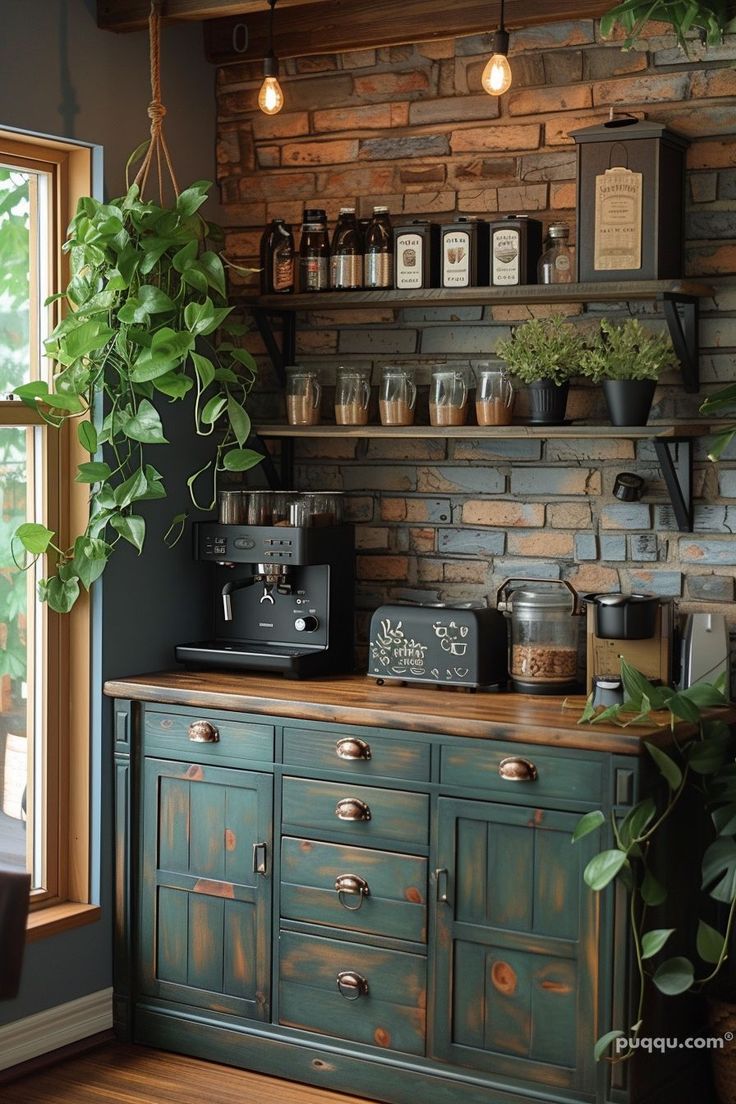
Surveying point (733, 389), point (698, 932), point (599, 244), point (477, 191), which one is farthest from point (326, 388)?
point (698, 932)

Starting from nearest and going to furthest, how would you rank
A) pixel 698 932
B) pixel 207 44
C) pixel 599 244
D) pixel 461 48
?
pixel 698 932, pixel 599 244, pixel 461 48, pixel 207 44

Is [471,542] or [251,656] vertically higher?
[471,542]

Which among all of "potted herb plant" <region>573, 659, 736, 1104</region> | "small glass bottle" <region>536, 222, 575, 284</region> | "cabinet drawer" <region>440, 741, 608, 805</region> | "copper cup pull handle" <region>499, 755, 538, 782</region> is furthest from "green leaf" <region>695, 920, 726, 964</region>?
"small glass bottle" <region>536, 222, 575, 284</region>

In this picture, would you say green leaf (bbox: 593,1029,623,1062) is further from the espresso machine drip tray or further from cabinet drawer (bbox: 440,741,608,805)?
the espresso machine drip tray

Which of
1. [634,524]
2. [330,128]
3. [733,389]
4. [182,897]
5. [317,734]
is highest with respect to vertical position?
[330,128]

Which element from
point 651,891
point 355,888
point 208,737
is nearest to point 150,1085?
point 355,888

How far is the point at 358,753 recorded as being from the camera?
3.47m

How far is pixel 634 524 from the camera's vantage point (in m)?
3.74

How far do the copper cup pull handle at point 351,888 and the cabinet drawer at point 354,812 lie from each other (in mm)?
93

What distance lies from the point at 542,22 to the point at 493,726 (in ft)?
5.86

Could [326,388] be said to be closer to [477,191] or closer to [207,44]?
[477,191]

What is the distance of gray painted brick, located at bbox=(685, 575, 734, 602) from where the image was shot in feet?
11.8

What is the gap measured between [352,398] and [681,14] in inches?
51.5

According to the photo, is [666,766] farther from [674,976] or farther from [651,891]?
[674,976]
